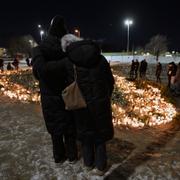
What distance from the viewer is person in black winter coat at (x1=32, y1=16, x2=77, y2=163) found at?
2840 mm

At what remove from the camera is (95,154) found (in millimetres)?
3125

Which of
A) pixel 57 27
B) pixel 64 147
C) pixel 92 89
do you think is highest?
pixel 57 27

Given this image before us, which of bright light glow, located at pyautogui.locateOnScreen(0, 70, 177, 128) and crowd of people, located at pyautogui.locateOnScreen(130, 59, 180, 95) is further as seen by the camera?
crowd of people, located at pyautogui.locateOnScreen(130, 59, 180, 95)

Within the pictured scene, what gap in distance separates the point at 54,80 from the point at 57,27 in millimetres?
625

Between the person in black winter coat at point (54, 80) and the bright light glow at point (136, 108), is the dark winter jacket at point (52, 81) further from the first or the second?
the bright light glow at point (136, 108)

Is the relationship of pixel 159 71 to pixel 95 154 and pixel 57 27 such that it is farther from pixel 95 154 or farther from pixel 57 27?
pixel 57 27

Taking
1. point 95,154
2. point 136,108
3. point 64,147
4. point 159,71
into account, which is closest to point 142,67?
point 159,71

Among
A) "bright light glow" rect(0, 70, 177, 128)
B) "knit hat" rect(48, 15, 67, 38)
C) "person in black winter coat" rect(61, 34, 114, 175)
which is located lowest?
"bright light glow" rect(0, 70, 177, 128)

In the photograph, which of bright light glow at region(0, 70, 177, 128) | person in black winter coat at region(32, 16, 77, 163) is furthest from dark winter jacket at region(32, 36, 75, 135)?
bright light glow at region(0, 70, 177, 128)

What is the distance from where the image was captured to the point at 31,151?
4.08m

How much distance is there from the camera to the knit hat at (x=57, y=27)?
2867 millimetres

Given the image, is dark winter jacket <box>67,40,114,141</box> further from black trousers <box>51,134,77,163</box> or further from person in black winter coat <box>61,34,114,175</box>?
black trousers <box>51,134,77,163</box>

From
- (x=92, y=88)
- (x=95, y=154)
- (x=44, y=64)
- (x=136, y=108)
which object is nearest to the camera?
(x=92, y=88)

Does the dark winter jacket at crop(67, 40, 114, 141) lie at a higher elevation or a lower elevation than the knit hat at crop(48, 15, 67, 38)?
lower
